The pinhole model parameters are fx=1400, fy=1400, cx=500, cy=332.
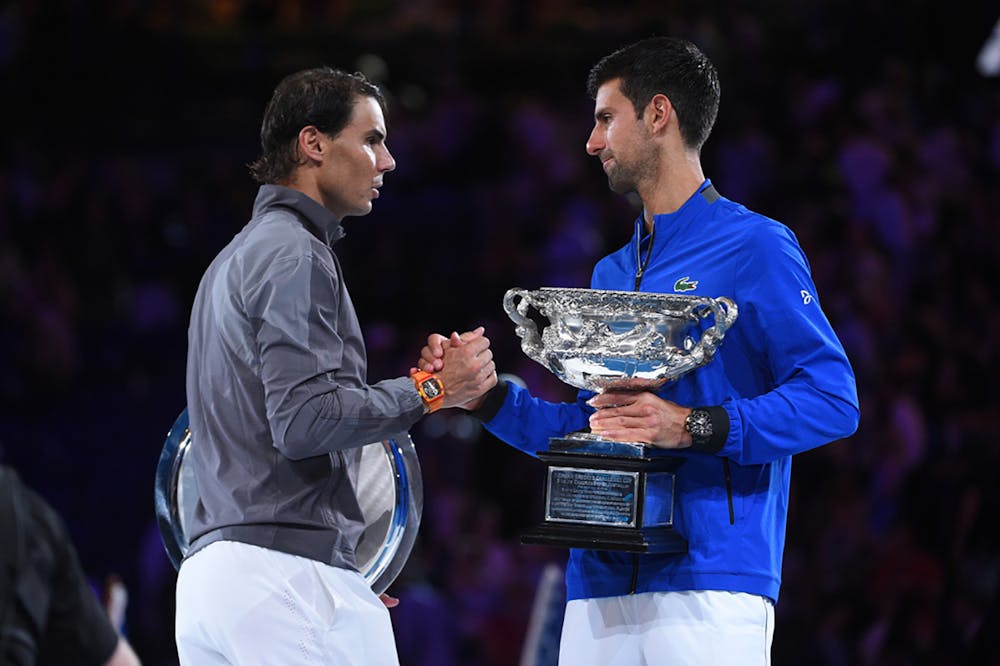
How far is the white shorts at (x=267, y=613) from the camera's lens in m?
2.96

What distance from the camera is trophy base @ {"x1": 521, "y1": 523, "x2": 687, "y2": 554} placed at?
3.09 metres

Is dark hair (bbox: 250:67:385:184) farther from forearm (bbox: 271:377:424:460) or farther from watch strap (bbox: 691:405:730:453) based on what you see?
watch strap (bbox: 691:405:730:453)

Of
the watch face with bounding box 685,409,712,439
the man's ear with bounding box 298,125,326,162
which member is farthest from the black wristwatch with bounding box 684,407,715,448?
the man's ear with bounding box 298,125,326,162

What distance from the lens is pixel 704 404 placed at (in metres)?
3.29

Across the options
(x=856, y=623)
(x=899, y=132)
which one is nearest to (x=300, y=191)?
(x=856, y=623)

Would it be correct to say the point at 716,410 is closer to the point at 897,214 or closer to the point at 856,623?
the point at 856,623

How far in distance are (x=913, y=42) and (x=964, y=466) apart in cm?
392

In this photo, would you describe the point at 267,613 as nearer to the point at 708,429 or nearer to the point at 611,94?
the point at 708,429

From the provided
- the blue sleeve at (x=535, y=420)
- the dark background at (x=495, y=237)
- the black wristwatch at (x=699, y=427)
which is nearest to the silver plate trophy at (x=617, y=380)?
the black wristwatch at (x=699, y=427)

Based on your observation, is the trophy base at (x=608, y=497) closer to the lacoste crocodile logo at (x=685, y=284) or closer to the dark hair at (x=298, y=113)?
the lacoste crocodile logo at (x=685, y=284)

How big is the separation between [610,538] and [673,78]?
45.9 inches

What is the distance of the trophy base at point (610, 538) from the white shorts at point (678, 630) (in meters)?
0.13

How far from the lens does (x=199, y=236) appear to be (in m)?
9.32

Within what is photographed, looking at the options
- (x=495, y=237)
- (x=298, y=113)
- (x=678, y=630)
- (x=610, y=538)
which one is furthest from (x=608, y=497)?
(x=495, y=237)
